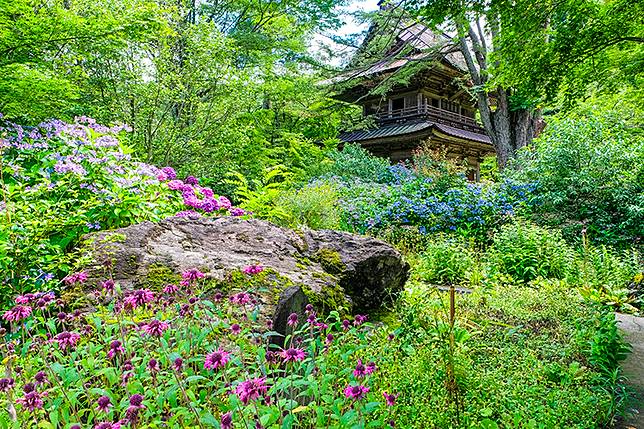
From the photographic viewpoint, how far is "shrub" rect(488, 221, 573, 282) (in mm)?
5871

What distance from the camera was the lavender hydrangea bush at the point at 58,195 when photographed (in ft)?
9.86

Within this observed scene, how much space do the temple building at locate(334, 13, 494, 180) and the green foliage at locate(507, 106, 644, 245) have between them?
262 inches

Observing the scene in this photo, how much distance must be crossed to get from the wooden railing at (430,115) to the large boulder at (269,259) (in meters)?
13.6

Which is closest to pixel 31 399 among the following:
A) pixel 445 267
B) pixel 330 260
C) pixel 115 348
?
pixel 115 348

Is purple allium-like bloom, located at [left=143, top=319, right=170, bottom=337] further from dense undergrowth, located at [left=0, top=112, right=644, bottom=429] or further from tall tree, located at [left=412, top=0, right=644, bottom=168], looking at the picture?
tall tree, located at [left=412, top=0, right=644, bottom=168]

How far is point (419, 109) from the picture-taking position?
16.6 metres

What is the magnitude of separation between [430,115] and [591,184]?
354 inches

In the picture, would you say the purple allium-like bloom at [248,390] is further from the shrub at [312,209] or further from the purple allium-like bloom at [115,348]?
the shrub at [312,209]

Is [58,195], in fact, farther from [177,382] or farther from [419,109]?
[419,109]

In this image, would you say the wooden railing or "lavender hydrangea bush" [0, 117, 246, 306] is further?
the wooden railing

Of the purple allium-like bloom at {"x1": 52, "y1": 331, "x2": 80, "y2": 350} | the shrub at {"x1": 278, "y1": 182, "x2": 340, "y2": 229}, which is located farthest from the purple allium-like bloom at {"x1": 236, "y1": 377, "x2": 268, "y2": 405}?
the shrub at {"x1": 278, "y1": 182, "x2": 340, "y2": 229}

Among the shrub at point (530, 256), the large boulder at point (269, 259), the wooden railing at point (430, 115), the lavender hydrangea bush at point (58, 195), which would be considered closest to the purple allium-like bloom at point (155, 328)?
the large boulder at point (269, 259)

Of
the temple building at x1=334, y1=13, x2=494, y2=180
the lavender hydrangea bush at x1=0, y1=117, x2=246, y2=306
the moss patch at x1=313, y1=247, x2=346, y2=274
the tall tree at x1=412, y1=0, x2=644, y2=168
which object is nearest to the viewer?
the lavender hydrangea bush at x1=0, y1=117, x2=246, y2=306

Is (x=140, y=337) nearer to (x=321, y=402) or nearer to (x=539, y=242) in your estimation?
(x=321, y=402)
